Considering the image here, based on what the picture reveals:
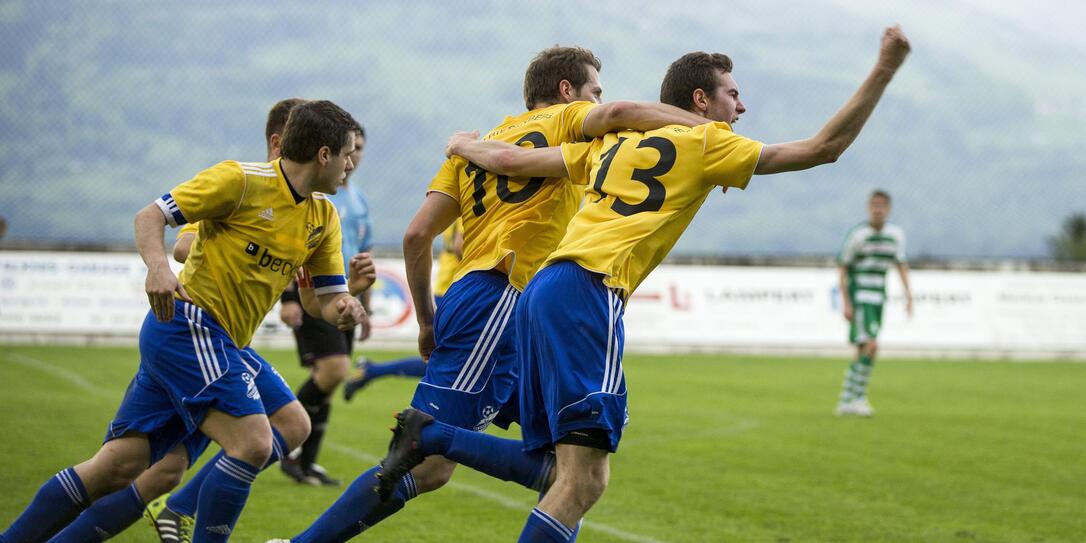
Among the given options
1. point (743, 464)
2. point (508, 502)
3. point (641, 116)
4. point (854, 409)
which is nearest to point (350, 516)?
point (641, 116)

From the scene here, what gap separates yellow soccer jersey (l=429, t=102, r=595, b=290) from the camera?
4805 millimetres

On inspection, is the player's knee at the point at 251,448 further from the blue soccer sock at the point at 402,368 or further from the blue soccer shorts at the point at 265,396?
the blue soccer sock at the point at 402,368

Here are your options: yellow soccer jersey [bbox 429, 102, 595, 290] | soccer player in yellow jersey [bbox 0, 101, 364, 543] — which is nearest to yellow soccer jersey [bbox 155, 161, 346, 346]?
soccer player in yellow jersey [bbox 0, 101, 364, 543]

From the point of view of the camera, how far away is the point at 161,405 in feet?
15.6

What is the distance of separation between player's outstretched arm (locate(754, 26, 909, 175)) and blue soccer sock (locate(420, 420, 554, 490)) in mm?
1297

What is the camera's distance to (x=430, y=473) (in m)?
4.80

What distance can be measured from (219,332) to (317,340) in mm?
3169

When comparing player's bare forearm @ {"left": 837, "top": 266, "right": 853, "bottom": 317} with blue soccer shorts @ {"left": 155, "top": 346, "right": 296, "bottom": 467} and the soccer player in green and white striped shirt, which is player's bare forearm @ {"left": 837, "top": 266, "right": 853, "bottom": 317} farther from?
blue soccer shorts @ {"left": 155, "top": 346, "right": 296, "bottom": 467}

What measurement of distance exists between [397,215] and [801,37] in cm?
2995

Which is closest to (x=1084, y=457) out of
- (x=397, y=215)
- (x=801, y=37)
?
(x=397, y=215)

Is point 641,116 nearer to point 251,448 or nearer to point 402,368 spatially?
point 251,448

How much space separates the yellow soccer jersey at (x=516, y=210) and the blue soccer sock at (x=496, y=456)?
2.25 ft

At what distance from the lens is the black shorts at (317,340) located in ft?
25.7

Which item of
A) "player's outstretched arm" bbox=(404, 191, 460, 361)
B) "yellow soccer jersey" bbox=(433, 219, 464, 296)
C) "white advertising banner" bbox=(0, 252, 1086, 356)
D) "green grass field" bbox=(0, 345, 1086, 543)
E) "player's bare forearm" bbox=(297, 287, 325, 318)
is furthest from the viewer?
"white advertising banner" bbox=(0, 252, 1086, 356)
